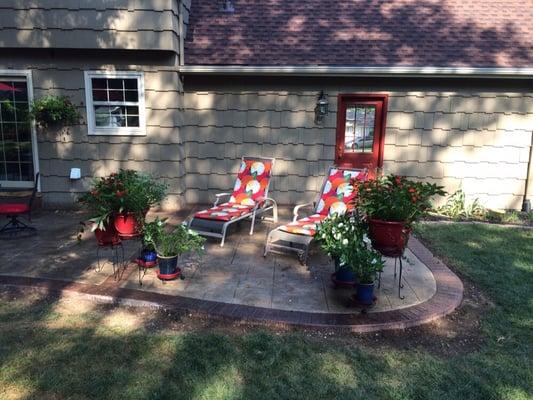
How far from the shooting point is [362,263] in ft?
11.6

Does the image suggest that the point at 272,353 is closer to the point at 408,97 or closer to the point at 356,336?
the point at 356,336

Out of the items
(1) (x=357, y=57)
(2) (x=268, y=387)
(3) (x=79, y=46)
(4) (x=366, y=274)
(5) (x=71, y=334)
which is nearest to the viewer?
(2) (x=268, y=387)

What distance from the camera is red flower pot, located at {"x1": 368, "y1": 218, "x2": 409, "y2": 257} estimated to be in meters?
3.63

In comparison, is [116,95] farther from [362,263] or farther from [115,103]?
[362,263]

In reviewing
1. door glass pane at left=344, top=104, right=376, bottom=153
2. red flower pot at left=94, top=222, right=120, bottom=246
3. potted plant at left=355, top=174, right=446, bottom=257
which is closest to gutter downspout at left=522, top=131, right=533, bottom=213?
door glass pane at left=344, top=104, right=376, bottom=153

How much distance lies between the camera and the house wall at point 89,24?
265 inches

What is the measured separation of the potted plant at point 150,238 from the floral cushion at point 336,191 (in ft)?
7.43

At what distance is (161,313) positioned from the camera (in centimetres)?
362

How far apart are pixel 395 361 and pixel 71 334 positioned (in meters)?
2.31

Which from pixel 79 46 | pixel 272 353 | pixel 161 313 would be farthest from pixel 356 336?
pixel 79 46

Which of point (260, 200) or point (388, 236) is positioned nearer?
point (388, 236)

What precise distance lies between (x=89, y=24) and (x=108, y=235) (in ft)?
13.9

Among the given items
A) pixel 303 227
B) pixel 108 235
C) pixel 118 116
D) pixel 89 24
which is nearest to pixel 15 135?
pixel 118 116

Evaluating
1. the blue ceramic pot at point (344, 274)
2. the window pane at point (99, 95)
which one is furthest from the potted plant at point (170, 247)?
the window pane at point (99, 95)
